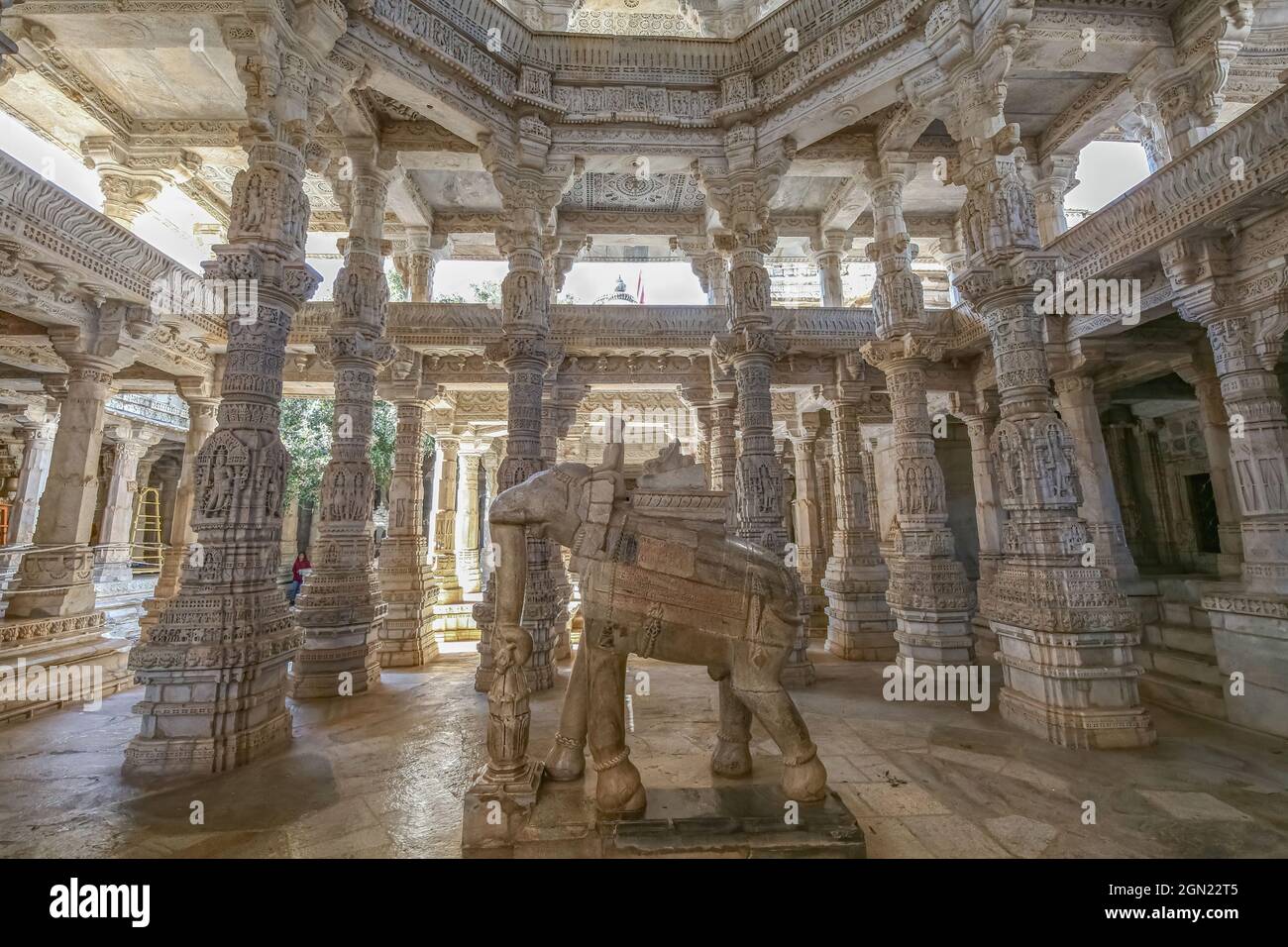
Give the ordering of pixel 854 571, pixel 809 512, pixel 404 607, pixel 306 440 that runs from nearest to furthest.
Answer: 1. pixel 404 607
2. pixel 854 571
3. pixel 809 512
4. pixel 306 440

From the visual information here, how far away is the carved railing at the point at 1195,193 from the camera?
17.0ft

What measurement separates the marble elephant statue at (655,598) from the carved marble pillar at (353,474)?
5.22 m

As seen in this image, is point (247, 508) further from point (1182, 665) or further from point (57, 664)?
point (1182, 665)

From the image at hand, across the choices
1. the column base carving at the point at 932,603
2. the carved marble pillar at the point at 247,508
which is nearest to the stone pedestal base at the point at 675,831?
the carved marble pillar at the point at 247,508

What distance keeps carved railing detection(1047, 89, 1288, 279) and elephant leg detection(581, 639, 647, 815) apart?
25.6ft

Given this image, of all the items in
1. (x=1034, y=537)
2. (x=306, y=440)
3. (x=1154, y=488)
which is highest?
(x=306, y=440)

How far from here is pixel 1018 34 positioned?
18.5 ft

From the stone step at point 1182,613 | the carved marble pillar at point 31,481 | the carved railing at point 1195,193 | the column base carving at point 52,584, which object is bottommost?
the stone step at point 1182,613

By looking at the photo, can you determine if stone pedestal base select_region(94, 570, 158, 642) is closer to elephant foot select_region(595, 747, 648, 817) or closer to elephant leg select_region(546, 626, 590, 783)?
elephant leg select_region(546, 626, 590, 783)

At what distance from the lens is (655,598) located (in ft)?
10.1

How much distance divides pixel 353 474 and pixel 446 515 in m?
6.95

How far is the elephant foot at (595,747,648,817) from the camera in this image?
2.95m

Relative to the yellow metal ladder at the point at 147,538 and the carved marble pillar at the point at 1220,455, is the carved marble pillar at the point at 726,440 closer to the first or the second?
the carved marble pillar at the point at 1220,455

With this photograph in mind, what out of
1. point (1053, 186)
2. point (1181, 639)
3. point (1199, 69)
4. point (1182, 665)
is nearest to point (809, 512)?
point (1181, 639)
